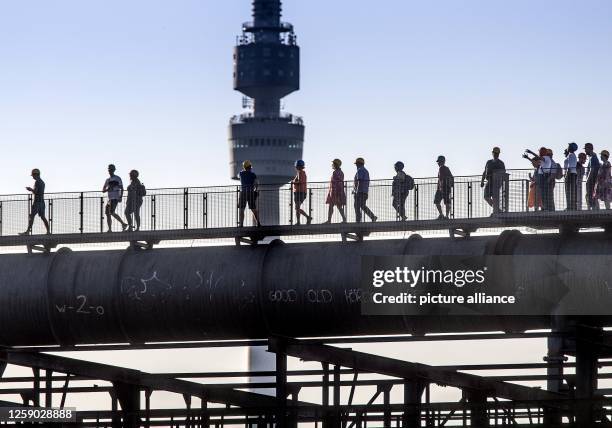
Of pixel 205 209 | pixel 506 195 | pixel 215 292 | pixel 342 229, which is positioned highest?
pixel 506 195

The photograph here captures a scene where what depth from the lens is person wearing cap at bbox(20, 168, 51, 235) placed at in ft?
144

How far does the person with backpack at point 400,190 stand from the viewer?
4050 cm

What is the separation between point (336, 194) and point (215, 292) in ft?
13.5

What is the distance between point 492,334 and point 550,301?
2.09 meters

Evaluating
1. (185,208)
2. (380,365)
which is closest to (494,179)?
(380,365)

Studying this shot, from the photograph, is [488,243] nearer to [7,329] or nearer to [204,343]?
[204,343]

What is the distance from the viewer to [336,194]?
41219 mm

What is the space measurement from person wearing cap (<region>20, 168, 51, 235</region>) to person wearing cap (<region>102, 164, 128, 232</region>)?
1843mm

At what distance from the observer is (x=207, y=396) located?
1719 inches

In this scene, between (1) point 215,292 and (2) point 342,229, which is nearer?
(2) point 342,229

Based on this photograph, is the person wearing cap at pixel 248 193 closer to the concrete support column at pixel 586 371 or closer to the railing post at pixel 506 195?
the railing post at pixel 506 195

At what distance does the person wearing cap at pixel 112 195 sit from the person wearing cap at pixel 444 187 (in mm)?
9000

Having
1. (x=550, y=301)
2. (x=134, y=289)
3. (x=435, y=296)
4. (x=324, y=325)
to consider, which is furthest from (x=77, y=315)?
(x=550, y=301)
